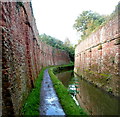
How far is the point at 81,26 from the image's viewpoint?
34.4 meters

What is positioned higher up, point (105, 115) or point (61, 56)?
point (61, 56)

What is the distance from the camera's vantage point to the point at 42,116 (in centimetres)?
435

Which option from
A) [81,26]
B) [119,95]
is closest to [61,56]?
[81,26]

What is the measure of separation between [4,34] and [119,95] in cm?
653

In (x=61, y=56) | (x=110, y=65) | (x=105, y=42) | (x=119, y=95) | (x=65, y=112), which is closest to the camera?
(x=65, y=112)

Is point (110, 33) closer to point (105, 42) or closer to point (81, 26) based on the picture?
point (105, 42)

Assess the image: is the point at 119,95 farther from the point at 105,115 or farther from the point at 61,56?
the point at 61,56

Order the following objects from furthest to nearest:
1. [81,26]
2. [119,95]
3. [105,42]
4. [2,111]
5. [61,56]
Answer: [61,56] < [81,26] < [105,42] < [119,95] < [2,111]

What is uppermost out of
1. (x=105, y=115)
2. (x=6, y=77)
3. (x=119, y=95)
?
(x=6, y=77)

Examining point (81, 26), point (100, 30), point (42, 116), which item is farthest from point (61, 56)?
point (42, 116)

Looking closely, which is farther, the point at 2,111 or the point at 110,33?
the point at 110,33

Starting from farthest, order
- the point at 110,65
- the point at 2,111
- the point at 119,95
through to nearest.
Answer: the point at 110,65
the point at 119,95
the point at 2,111

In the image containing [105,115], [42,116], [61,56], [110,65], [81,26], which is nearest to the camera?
[42,116]

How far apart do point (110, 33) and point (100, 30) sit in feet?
7.06
